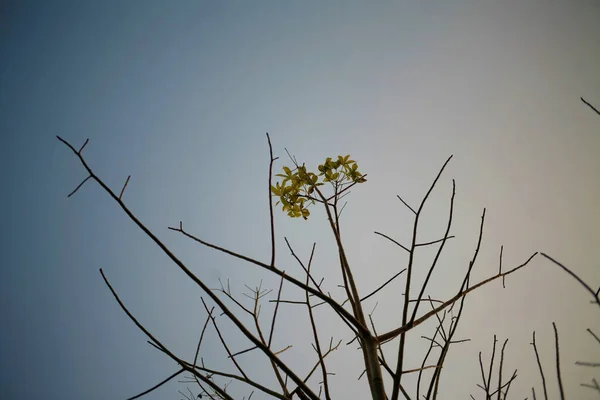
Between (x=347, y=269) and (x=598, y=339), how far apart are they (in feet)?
2.08

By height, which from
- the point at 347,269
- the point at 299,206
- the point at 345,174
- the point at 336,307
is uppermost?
the point at 345,174

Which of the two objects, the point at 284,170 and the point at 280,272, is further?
the point at 284,170

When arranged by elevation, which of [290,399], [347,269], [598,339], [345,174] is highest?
[345,174]

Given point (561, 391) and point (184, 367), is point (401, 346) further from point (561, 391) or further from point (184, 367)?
point (184, 367)

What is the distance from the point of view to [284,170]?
73.7 inches

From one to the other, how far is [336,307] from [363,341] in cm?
16

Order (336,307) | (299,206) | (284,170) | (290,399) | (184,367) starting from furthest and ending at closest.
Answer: (284,170) < (299,206) < (290,399) < (336,307) < (184,367)

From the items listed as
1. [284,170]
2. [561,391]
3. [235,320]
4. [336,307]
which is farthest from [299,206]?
[561,391]

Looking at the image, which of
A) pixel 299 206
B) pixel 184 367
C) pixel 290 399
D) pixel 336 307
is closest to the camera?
pixel 184 367

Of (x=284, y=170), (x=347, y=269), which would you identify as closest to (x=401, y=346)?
(x=347, y=269)

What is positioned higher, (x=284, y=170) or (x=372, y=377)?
(x=284, y=170)

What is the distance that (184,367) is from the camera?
0.83m

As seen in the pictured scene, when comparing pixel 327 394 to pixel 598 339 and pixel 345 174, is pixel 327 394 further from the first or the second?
pixel 345 174

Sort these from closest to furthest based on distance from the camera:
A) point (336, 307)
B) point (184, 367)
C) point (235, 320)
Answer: point (235, 320)
point (184, 367)
point (336, 307)
